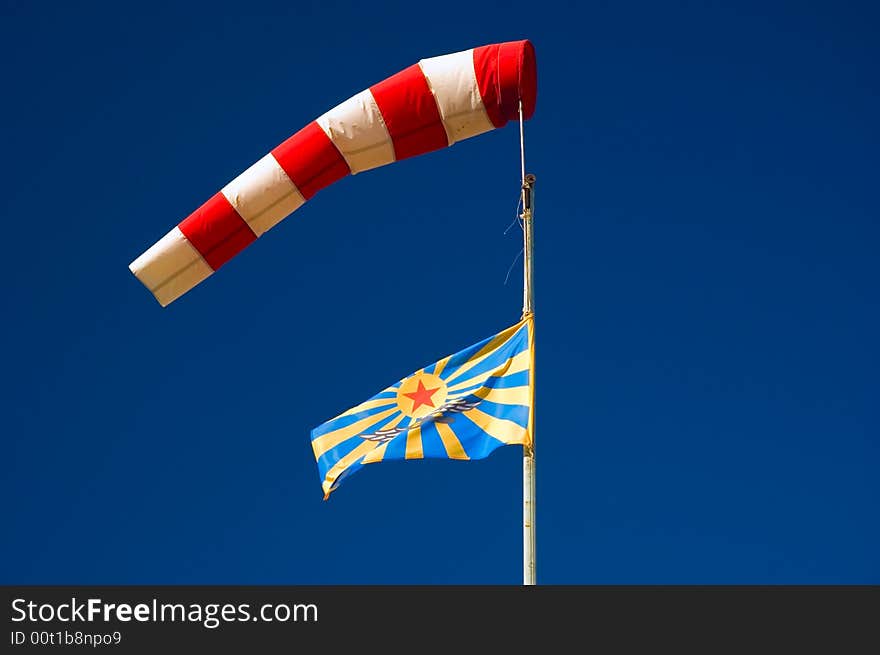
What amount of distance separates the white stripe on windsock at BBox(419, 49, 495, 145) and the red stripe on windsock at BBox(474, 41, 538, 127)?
0.08 meters

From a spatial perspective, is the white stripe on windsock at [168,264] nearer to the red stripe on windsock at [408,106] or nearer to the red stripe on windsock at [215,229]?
the red stripe on windsock at [215,229]

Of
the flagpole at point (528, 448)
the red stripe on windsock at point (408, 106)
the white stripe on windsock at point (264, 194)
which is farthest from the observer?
the white stripe on windsock at point (264, 194)

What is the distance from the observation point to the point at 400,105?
17125 mm

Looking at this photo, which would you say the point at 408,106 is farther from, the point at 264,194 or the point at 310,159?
the point at 264,194

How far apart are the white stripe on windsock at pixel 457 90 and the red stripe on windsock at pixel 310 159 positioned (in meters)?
1.27

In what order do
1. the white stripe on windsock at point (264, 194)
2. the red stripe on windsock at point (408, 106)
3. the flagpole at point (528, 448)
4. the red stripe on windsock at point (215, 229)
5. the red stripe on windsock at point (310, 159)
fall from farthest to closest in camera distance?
the red stripe on windsock at point (215, 229) < the white stripe on windsock at point (264, 194) < the red stripe on windsock at point (310, 159) < the red stripe on windsock at point (408, 106) < the flagpole at point (528, 448)

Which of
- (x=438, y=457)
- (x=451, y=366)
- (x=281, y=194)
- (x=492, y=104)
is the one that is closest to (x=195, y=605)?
(x=438, y=457)

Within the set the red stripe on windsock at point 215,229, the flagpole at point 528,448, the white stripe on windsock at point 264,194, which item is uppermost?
the white stripe on windsock at point 264,194

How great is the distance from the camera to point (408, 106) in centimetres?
1712

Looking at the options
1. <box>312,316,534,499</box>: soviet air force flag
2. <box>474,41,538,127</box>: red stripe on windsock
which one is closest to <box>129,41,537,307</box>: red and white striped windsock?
<box>474,41,538,127</box>: red stripe on windsock

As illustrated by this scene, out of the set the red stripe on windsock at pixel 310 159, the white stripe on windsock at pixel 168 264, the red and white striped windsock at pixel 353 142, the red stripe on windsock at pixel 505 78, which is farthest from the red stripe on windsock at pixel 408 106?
the white stripe on windsock at pixel 168 264

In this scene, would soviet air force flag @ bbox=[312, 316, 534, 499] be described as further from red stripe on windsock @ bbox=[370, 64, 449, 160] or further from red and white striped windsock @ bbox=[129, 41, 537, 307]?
red stripe on windsock @ bbox=[370, 64, 449, 160]

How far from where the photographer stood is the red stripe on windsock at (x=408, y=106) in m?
17.1

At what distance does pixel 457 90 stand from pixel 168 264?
371 centimetres
